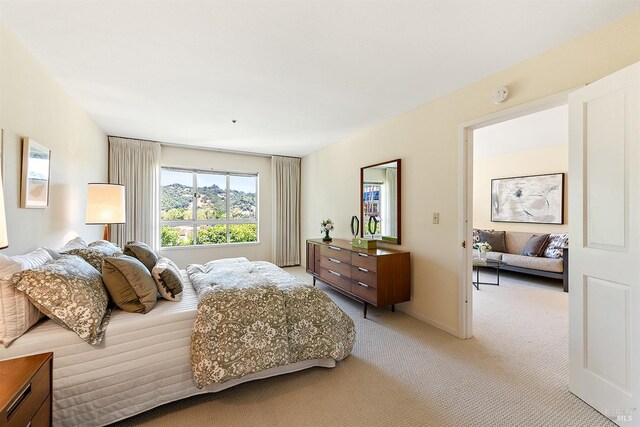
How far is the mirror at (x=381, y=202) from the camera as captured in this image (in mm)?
3503

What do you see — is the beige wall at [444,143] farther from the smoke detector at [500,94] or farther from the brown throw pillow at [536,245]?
the brown throw pillow at [536,245]

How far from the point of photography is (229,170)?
18.0ft

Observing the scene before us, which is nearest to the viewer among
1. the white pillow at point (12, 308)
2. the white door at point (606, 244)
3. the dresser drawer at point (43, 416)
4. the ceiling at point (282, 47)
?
Answer: the dresser drawer at point (43, 416)

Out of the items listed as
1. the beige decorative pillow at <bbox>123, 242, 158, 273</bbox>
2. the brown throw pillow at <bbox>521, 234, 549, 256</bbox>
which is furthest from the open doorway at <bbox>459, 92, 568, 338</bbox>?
the beige decorative pillow at <bbox>123, 242, 158, 273</bbox>

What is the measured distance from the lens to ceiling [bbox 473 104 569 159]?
372 cm

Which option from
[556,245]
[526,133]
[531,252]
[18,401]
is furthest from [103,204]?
[556,245]

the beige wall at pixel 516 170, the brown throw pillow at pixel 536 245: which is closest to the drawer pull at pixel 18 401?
the brown throw pillow at pixel 536 245

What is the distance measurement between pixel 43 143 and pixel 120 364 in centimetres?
191

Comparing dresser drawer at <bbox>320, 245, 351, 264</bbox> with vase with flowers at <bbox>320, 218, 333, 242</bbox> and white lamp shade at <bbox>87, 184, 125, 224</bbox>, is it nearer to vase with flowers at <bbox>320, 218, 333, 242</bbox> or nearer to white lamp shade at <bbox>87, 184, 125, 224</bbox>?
vase with flowers at <bbox>320, 218, 333, 242</bbox>

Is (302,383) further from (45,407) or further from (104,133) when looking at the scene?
(104,133)

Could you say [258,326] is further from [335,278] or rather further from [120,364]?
[335,278]

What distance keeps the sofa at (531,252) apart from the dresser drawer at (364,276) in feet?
10.9

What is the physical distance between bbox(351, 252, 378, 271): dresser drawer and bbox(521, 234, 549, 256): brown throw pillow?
3696 millimetres

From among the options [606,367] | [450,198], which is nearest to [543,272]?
[450,198]
